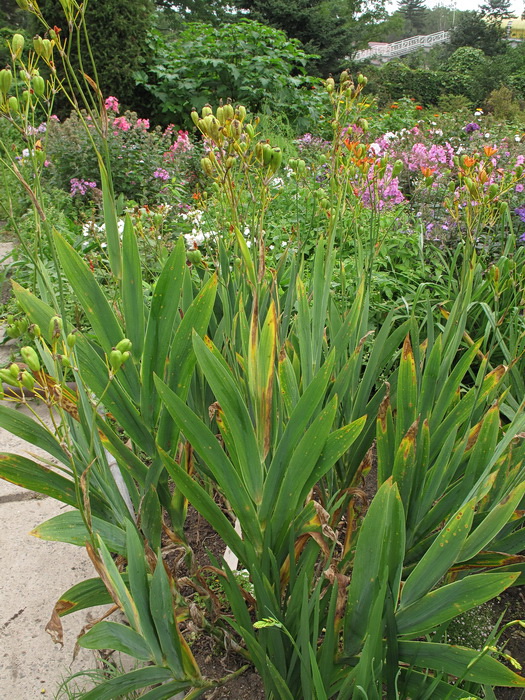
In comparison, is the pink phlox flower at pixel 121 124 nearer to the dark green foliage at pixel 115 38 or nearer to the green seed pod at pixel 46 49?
the dark green foliage at pixel 115 38

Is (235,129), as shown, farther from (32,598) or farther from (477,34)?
(477,34)

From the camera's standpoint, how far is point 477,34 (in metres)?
29.2

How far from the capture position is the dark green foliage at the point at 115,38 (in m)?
7.12

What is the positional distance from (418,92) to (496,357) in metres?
15.4

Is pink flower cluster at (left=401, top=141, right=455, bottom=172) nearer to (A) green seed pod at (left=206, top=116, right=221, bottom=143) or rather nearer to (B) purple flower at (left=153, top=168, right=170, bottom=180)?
(B) purple flower at (left=153, top=168, right=170, bottom=180)

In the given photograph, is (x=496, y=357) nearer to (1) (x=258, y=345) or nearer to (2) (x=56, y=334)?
(1) (x=258, y=345)

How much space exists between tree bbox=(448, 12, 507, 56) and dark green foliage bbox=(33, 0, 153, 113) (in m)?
26.5

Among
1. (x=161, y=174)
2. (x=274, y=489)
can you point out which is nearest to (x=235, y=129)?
(x=274, y=489)

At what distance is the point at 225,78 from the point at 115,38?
59.6 inches

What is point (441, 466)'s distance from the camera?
105 centimetres

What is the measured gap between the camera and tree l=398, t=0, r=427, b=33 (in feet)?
186

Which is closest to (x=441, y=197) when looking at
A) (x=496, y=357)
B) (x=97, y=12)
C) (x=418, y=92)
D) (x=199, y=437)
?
(x=496, y=357)

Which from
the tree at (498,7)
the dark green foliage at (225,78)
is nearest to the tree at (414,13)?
the tree at (498,7)

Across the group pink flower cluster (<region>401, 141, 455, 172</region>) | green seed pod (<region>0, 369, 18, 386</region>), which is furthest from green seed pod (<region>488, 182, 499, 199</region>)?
pink flower cluster (<region>401, 141, 455, 172</region>)
